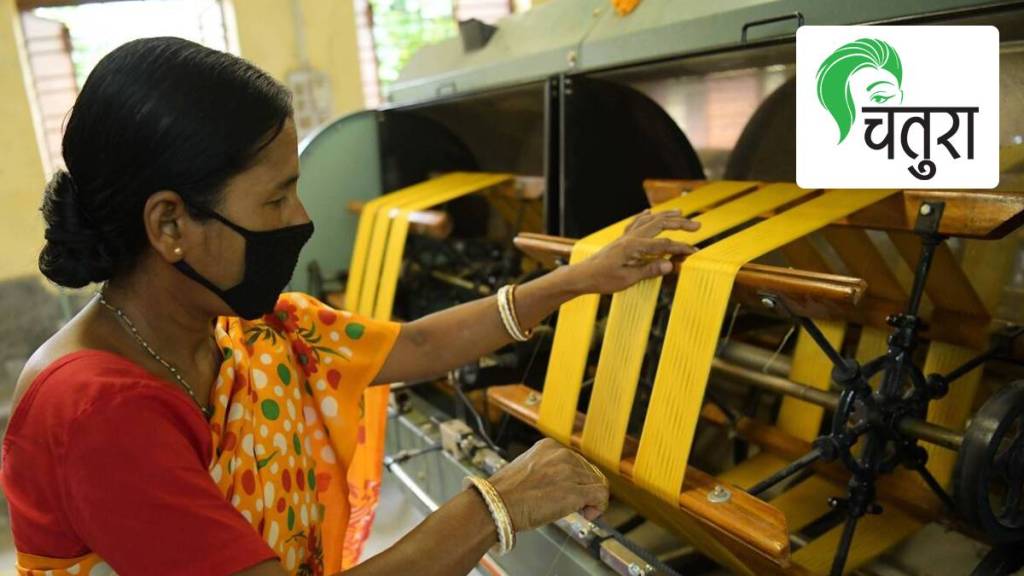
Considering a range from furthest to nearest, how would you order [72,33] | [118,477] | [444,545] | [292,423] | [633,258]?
[72,33] < [633,258] < [292,423] < [444,545] < [118,477]

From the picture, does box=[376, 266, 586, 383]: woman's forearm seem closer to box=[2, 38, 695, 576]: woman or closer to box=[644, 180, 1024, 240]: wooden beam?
box=[2, 38, 695, 576]: woman

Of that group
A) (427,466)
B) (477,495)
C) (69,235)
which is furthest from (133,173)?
(427,466)

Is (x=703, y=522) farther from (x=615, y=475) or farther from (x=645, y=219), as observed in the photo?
(x=645, y=219)

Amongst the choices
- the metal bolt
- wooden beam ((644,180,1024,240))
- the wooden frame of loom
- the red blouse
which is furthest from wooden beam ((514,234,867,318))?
the red blouse

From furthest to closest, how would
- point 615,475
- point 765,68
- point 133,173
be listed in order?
point 765,68
point 615,475
point 133,173

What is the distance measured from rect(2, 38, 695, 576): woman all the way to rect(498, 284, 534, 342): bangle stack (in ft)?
1.11

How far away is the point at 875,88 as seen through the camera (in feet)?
2.97

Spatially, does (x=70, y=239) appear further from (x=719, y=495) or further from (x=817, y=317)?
(x=817, y=317)

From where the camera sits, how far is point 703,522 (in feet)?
3.10

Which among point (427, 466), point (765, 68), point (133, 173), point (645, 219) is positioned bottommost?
point (427, 466)

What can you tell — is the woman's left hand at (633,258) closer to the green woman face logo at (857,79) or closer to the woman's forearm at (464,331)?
the woman's forearm at (464,331)

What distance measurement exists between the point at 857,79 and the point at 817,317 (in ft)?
1.40

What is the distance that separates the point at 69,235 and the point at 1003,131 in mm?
1341

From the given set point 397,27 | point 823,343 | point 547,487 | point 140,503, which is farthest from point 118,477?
point 397,27
